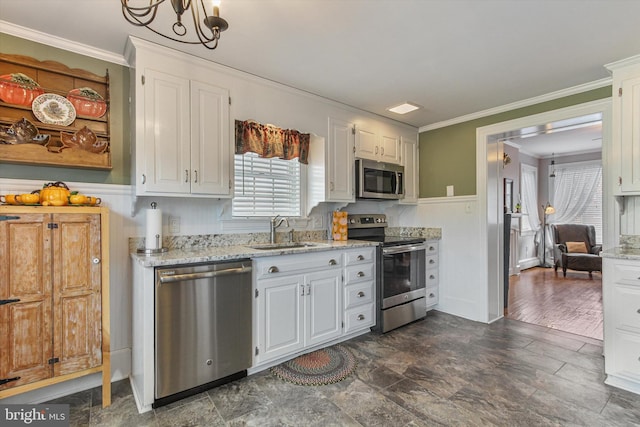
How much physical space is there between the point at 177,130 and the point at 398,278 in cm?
259

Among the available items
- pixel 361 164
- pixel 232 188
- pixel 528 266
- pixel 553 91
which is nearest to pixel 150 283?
pixel 232 188

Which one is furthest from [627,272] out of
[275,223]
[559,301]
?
[275,223]

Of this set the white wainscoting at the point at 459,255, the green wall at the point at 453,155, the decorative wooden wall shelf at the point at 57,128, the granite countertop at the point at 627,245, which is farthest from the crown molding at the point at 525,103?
the decorative wooden wall shelf at the point at 57,128

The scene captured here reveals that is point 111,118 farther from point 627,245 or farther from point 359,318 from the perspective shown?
point 627,245

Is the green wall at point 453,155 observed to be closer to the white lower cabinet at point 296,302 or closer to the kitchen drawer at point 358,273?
the kitchen drawer at point 358,273

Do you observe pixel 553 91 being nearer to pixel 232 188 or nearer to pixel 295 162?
pixel 295 162

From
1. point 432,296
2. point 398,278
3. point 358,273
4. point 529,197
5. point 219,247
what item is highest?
point 529,197

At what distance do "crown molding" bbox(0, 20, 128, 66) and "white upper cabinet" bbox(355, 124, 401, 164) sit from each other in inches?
92.5

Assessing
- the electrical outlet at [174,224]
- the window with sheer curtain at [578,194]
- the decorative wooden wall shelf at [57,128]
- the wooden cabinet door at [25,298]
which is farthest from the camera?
the window with sheer curtain at [578,194]

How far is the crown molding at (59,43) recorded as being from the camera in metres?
2.01

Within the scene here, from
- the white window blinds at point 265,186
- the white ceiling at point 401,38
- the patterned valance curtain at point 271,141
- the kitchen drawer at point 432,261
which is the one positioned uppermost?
the white ceiling at point 401,38

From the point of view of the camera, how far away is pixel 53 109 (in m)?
2.13

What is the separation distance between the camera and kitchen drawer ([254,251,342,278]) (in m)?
2.40

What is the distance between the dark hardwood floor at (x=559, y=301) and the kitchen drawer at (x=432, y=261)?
1.06 meters
